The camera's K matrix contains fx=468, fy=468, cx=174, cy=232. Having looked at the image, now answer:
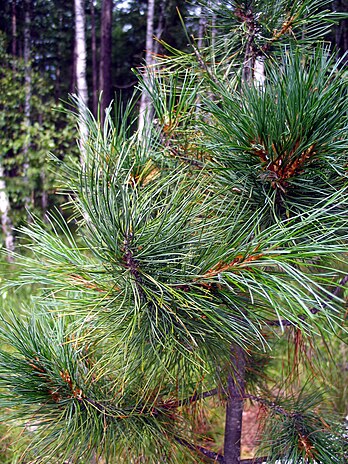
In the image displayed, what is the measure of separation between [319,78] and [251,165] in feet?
0.41

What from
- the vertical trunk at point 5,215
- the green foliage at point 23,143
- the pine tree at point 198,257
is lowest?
the vertical trunk at point 5,215

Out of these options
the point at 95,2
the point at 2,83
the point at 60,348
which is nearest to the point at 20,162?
the point at 2,83

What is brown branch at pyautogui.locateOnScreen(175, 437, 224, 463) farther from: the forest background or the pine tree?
the forest background

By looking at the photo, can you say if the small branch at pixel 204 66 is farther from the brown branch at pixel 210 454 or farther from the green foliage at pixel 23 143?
the green foliage at pixel 23 143

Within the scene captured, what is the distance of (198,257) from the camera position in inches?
21.9

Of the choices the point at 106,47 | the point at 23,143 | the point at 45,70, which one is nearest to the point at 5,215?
the point at 23,143

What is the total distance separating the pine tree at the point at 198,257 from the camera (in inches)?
20.2

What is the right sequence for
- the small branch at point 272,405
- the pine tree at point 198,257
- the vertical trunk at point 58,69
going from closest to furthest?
the pine tree at point 198,257
the small branch at point 272,405
the vertical trunk at point 58,69

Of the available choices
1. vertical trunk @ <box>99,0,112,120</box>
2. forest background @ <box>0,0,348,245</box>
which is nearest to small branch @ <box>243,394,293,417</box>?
forest background @ <box>0,0,348,245</box>

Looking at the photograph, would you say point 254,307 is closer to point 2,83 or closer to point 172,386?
point 172,386

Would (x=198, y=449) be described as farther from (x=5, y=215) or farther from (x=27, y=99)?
(x=27, y=99)

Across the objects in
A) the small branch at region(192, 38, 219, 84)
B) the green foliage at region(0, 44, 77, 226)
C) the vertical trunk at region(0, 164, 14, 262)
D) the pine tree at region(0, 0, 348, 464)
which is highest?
the small branch at region(192, 38, 219, 84)

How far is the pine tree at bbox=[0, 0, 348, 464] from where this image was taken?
51cm

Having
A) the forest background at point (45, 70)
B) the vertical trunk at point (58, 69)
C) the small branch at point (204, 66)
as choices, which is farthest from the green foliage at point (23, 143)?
the small branch at point (204, 66)
